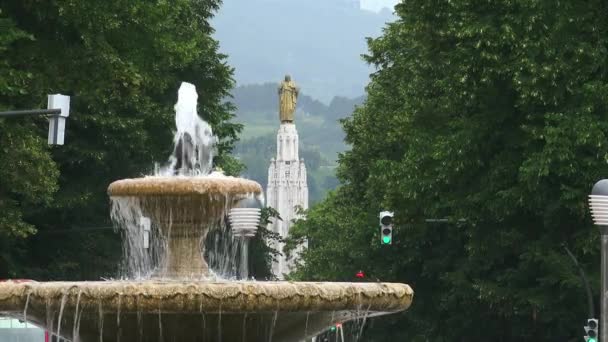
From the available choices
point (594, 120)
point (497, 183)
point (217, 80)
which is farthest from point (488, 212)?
point (217, 80)

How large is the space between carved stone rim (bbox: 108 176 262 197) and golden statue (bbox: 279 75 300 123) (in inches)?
5502

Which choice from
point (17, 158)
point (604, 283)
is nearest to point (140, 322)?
point (604, 283)

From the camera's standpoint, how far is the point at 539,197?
3416cm

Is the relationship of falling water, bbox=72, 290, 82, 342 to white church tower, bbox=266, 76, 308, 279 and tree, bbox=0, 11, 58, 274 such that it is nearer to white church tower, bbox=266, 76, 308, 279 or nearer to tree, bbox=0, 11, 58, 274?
tree, bbox=0, 11, 58, 274

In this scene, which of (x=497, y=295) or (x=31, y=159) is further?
(x=497, y=295)

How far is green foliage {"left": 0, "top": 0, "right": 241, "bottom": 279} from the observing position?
3381cm

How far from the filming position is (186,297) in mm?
15820

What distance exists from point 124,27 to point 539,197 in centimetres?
1025

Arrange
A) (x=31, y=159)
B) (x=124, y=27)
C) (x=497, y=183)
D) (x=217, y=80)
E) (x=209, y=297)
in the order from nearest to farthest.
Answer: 1. (x=209, y=297)
2. (x=31, y=159)
3. (x=497, y=183)
4. (x=124, y=27)
5. (x=217, y=80)

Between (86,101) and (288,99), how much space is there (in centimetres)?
12041

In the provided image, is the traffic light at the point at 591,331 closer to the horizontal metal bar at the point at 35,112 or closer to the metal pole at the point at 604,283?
the metal pole at the point at 604,283

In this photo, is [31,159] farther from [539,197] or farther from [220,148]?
[220,148]

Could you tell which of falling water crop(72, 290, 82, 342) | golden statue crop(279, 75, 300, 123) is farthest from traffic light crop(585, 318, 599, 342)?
golden statue crop(279, 75, 300, 123)

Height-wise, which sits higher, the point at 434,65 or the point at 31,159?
the point at 434,65
